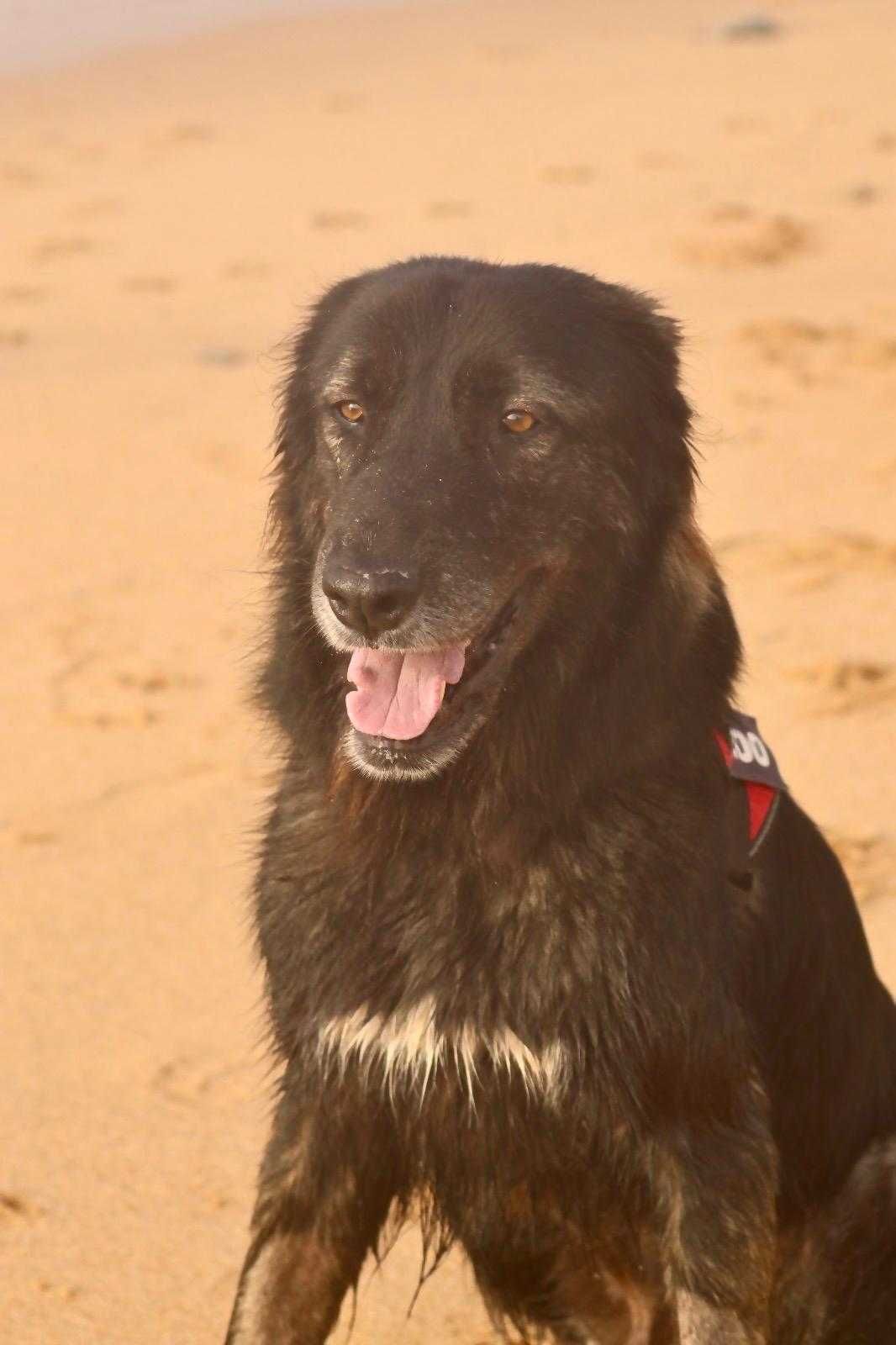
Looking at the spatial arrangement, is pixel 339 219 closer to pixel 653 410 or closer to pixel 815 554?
pixel 815 554

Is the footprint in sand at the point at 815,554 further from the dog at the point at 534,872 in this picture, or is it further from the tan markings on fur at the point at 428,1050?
the tan markings on fur at the point at 428,1050

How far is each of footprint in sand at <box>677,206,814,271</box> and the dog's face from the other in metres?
7.14

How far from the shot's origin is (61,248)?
11.5 m

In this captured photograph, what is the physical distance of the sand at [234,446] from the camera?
16.4 feet

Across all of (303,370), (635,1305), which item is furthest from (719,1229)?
(303,370)

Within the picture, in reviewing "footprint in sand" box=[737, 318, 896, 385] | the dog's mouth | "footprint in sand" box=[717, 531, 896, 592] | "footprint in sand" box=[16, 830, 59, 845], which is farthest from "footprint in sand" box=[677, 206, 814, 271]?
the dog's mouth

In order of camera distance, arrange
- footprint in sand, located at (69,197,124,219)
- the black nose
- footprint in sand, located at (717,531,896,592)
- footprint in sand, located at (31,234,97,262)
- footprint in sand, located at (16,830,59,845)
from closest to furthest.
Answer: the black nose, footprint in sand, located at (16,830,59,845), footprint in sand, located at (717,531,896,592), footprint in sand, located at (31,234,97,262), footprint in sand, located at (69,197,124,219)

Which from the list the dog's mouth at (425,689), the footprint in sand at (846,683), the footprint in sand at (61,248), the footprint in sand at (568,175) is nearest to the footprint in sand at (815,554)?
the footprint in sand at (846,683)

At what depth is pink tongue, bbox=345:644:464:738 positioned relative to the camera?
3730 mm

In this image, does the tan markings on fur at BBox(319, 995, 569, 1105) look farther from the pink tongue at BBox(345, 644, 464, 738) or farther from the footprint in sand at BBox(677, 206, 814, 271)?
the footprint in sand at BBox(677, 206, 814, 271)

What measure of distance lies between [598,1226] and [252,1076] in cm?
150

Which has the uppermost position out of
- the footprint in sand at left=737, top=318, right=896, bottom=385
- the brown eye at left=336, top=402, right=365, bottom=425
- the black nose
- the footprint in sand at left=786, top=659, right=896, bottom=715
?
the footprint in sand at left=737, top=318, right=896, bottom=385

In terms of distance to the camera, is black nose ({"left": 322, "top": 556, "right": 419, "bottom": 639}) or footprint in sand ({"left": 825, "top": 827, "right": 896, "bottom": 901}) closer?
black nose ({"left": 322, "top": 556, "right": 419, "bottom": 639})

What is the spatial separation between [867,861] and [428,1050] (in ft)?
7.90
